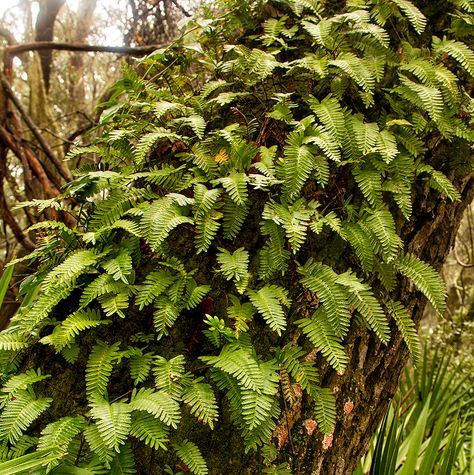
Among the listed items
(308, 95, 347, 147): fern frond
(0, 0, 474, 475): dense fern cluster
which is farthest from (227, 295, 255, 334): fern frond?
(308, 95, 347, 147): fern frond

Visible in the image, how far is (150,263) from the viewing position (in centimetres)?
144

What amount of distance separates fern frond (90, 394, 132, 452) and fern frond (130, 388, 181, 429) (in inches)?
1.2

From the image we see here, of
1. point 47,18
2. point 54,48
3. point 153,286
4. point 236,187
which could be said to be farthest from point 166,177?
point 47,18

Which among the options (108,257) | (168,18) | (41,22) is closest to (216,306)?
(108,257)

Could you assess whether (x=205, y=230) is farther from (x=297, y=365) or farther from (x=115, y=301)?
(x=297, y=365)

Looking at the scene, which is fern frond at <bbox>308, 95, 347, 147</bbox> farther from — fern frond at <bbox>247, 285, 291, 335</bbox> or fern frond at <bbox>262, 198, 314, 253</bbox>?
fern frond at <bbox>247, 285, 291, 335</bbox>

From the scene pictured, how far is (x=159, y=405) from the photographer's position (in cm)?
117

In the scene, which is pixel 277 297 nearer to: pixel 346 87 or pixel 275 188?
pixel 275 188

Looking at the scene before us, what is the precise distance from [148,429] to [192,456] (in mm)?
147

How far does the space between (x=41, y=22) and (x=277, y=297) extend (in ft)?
21.4

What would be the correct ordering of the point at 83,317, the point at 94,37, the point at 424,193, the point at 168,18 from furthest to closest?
A: the point at 94,37 < the point at 168,18 < the point at 424,193 < the point at 83,317

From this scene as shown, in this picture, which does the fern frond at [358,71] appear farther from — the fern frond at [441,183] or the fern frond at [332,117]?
the fern frond at [441,183]

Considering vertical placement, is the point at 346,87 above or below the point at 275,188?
above

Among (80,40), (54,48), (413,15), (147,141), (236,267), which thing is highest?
(80,40)
